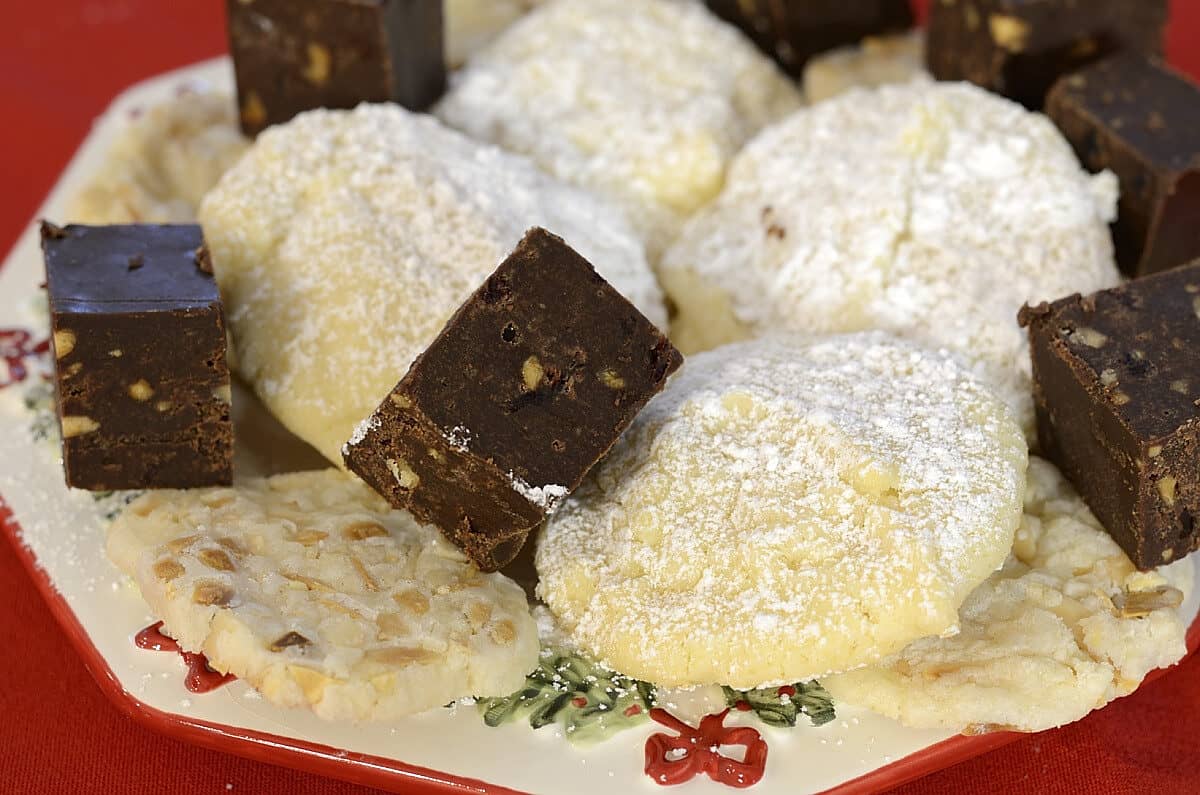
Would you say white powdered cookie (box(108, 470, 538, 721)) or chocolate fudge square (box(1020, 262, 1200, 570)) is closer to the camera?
white powdered cookie (box(108, 470, 538, 721))

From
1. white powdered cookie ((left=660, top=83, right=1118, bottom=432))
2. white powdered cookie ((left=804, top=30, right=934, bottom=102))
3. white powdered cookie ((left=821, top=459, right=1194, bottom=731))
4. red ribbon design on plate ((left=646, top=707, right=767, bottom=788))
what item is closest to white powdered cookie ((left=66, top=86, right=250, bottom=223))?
white powdered cookie ((left=660, top=83, right=1118, bottom=432))

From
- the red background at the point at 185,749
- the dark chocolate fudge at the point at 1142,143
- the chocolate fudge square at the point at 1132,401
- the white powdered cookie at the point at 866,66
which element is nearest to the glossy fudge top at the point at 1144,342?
the chocolate fudge square at the point at 1132,401

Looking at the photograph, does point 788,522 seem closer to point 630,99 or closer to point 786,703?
point 786,703

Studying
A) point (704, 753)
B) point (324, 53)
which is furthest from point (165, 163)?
point (704, 753)

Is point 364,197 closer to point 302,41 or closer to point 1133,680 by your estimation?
point 302,41

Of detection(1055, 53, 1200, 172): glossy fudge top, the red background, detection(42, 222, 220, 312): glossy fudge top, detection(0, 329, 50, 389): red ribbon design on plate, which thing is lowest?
the red background

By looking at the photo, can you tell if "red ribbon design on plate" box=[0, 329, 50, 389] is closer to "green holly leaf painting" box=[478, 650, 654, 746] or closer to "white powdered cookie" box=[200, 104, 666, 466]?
"white powdered cookie" box=[200, 104, 666, 466]
